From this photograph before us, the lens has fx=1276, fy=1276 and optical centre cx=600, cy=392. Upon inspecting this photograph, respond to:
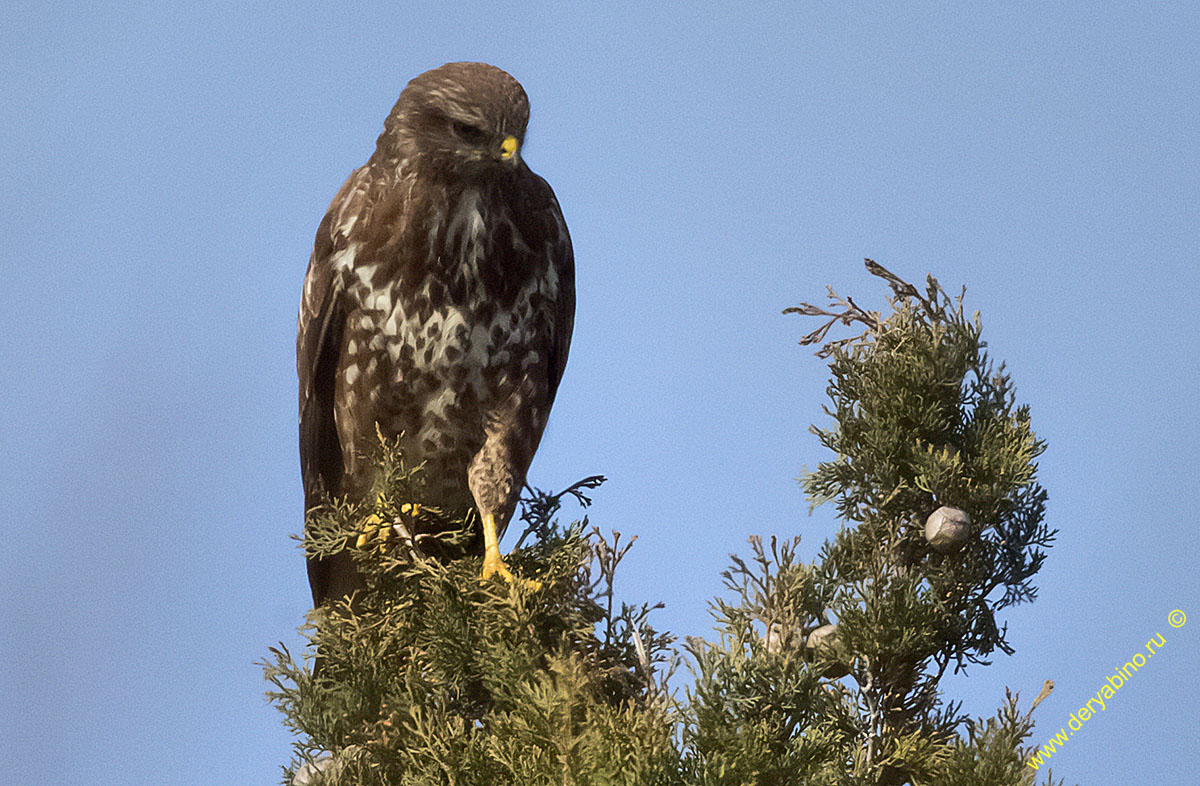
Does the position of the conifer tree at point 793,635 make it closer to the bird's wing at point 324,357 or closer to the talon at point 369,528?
the talon at point 369,528

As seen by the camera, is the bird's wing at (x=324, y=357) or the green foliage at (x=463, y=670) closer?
the green foliage at (x=463, y=670)

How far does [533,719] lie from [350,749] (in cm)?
47

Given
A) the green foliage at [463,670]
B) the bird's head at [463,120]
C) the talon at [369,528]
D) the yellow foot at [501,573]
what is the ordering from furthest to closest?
the bird's head at [463,120]
the talon at [369,528]
the yellow foot at [501,573]
the green foliage at [463,670]

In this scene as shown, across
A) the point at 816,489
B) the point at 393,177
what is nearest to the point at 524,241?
the point at 393,177

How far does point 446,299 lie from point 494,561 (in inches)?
28.5

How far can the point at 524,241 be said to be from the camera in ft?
10.1

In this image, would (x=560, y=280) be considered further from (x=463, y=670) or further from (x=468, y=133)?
(x=463, y=670)

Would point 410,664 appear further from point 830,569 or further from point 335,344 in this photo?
point 335,344

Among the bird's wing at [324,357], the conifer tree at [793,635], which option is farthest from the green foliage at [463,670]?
the bird's wing at [324,357]

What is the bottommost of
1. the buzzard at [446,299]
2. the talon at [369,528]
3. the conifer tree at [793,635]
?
the conifer tree at [793,635]

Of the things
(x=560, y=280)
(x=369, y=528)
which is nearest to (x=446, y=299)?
(x=560, y=280)

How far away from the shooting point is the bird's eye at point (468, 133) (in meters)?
2.84

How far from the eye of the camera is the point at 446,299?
9.91 feet

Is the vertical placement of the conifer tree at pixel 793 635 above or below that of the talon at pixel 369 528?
below
